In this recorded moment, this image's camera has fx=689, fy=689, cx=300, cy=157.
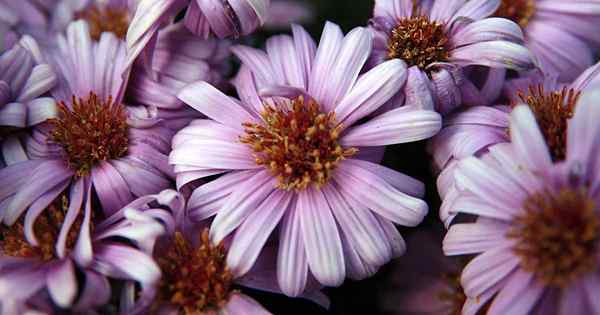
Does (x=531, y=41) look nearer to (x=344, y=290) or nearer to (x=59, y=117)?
(x=344, y=290)

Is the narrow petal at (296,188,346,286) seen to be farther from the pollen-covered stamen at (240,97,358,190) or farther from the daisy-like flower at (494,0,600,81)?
the daisy-like flower at (494,0,600,81)

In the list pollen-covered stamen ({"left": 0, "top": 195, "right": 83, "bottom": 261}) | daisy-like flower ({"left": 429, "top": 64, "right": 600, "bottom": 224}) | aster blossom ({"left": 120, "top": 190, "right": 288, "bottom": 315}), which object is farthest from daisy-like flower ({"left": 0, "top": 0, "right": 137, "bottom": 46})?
daisy-like flower ({"left": 429, "top": 64, "right": 600, "bottom": 224})

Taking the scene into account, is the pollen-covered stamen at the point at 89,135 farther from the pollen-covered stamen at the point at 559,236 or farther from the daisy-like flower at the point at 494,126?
the pollen-covered stamen at the point at 559,236

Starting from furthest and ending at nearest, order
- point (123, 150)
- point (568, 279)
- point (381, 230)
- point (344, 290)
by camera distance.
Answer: point (344, 290) < point (123, 150) < point (381, 230) < point (568, 279)

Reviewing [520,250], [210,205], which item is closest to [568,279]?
[520,250]

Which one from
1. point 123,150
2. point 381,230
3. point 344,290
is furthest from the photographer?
point 344,290

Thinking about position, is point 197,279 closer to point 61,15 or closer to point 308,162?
point 308,162

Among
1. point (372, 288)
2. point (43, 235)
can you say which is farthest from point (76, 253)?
point (372, 288)

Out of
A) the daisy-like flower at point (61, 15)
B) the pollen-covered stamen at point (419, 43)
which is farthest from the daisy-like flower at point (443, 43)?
the daisy-like flower at point (61, 15)
